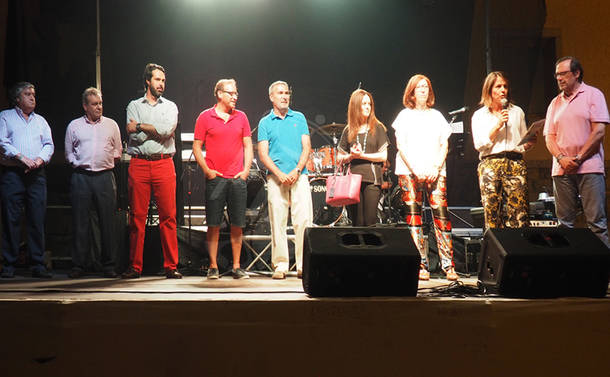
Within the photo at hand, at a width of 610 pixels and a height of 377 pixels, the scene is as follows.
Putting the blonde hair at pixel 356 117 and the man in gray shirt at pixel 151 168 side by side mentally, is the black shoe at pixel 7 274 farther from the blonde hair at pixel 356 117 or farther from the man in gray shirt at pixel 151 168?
the blonde hair at pixel 356 117

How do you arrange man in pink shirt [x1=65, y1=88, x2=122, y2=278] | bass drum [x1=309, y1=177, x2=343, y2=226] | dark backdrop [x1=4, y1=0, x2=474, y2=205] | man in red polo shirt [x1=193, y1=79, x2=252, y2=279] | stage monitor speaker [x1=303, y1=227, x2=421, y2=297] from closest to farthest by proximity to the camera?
stage monitor speaker [x1=303, y1=227, x2=421, y2=297] → man in red polo shirt [x1=193, y1=79, x2=252, y2=279] → man in pink shirt [x1=65, y1=88, x2=122, y2=278] → bass drum [x1=309, y1=177, x2=343, y2=226] → dark backdrop [x1=4, y1=0, x2=474, y2=205]

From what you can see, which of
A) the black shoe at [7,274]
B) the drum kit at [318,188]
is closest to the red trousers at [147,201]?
the black shoe at [7,274]

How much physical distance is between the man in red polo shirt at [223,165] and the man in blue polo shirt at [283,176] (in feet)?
0.68

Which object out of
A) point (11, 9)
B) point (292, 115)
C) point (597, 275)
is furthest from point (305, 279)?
point (11, 9)

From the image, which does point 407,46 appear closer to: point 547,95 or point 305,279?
point 547,95

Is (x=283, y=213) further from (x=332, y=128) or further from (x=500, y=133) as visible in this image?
(x=332, y=128)

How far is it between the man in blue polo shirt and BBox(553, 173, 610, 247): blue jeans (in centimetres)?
195

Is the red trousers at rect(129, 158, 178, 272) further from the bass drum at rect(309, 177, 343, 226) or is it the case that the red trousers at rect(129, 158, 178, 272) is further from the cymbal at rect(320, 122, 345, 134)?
the cymbal at rect(320, 122, 345, 134)

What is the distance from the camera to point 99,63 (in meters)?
7.10

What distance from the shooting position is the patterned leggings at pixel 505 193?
4090mm

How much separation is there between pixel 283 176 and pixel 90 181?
5.66 ft

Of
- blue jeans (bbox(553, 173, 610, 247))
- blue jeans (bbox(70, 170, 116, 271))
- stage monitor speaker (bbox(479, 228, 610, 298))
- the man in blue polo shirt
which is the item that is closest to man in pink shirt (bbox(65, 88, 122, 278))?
blue jeans (bbox(70, 170, 116, 271))

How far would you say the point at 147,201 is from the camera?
186 inches

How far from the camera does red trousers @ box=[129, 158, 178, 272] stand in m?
4.67
